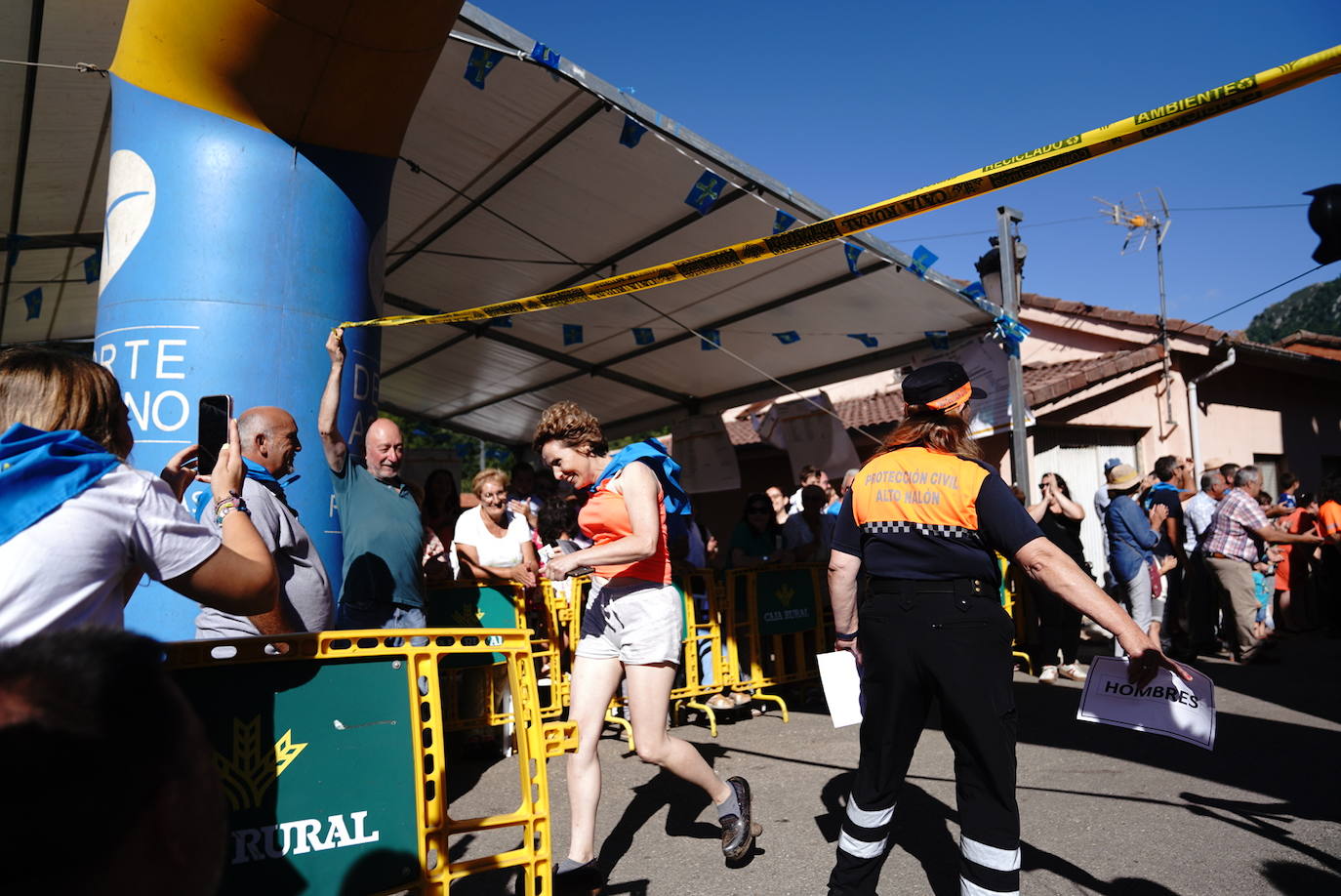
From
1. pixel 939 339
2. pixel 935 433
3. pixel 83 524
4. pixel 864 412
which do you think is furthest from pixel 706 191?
pixel 864 412

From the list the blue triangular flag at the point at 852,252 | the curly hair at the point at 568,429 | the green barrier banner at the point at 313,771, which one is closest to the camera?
the green barrier banner at the point at 313,771

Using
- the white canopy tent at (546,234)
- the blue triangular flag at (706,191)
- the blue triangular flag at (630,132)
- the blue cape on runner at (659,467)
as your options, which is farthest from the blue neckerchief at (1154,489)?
the blue cape on runner at (659,467)

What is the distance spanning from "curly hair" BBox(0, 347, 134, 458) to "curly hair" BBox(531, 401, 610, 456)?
1.96 meters

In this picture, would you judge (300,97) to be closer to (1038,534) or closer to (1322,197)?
(1038,534)

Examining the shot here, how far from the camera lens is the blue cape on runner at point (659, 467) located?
384cm

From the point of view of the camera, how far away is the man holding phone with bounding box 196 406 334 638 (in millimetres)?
2994

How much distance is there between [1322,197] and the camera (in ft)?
10.9

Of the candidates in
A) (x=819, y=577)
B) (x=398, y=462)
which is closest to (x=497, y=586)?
(x=398, y=462)

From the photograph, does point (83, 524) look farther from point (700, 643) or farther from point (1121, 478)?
point (1121, 478)

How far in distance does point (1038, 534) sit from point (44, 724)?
2.59 meters

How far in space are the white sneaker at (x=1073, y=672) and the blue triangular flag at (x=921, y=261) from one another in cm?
388

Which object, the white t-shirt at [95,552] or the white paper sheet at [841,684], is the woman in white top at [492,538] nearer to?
the white paper sheet at [841,684]

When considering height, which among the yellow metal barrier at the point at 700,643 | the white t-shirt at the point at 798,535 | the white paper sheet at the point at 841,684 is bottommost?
the yellow metal barrier at the point at 700,643

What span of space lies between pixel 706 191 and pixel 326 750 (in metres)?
6.56
